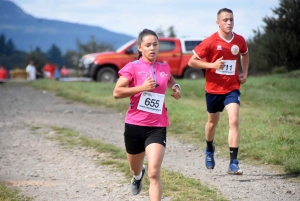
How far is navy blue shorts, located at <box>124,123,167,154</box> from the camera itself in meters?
5.28

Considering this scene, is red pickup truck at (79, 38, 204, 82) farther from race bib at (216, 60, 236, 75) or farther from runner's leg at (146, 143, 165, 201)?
runner's leg at (146, 143, 165, 201)

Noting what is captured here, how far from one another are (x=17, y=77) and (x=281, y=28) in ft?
72.8

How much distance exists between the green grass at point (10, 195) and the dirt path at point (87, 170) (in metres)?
0.12

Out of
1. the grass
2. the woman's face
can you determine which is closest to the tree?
the grass

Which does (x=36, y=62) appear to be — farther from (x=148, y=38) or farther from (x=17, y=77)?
(x=148, y=38)

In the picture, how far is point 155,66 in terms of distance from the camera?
17.9ft

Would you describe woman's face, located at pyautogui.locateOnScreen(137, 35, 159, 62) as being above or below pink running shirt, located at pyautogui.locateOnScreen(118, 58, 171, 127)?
above

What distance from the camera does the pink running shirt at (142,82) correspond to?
5348 mm

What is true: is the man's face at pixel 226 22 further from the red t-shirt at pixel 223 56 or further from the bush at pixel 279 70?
the bush at pixel 279 70

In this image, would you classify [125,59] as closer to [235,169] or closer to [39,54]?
[235,169]

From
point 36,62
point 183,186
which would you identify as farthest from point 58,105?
point 36,62

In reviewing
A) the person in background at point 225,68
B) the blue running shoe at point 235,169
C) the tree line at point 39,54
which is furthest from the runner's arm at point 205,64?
the tree line at point 39,54

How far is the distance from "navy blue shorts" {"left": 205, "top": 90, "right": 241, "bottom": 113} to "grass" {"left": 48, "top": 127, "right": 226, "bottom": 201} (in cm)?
101

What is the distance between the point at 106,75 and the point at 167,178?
17331 millimetres
